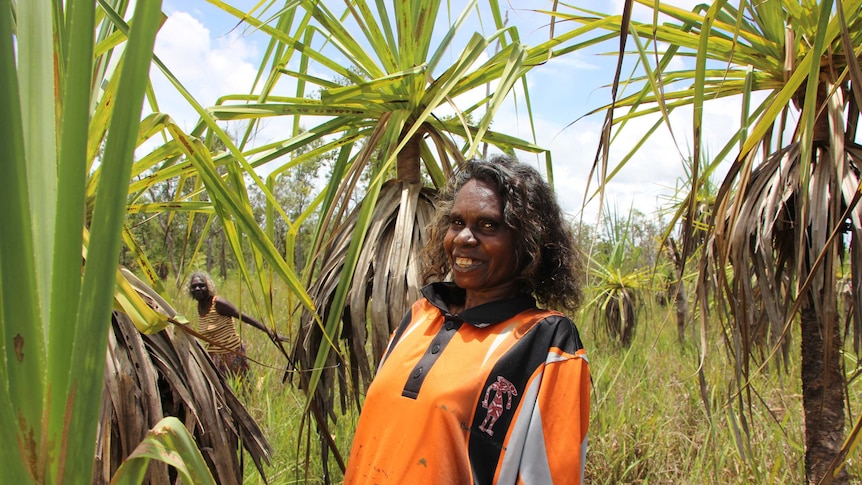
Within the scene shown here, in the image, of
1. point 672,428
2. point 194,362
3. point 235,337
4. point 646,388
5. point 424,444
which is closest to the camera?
point 424,444

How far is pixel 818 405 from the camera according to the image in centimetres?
216

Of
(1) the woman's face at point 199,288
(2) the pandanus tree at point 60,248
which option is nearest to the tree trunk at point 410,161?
(2) the pandanus tree at point 60,248

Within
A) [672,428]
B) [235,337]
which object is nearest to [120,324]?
[672,428]

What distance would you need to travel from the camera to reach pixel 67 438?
1.93 feet

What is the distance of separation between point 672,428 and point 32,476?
3923mm

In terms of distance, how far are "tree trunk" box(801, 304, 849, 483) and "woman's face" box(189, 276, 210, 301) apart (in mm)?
4695

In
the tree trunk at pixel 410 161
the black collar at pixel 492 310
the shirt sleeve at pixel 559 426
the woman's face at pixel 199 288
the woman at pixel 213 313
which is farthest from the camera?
the woman's face at pixel 199 288

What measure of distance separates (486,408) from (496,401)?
0.03 metres

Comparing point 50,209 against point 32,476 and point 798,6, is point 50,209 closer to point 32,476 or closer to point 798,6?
point 32,476

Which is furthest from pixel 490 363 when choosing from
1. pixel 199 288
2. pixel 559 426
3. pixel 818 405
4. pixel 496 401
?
pixel 199 288

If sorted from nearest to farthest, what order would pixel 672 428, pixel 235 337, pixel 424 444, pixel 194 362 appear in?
pixel 424 444
pixel 194 362
pixel 672 428
pixel 235 337

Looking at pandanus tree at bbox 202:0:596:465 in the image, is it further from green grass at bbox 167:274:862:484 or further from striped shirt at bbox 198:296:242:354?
striped shirt at bbox 198:296:242:354

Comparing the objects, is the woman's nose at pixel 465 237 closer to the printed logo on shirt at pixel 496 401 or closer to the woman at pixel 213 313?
the printed logo on shirt at pixel 496 401

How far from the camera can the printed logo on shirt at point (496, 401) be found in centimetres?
129
